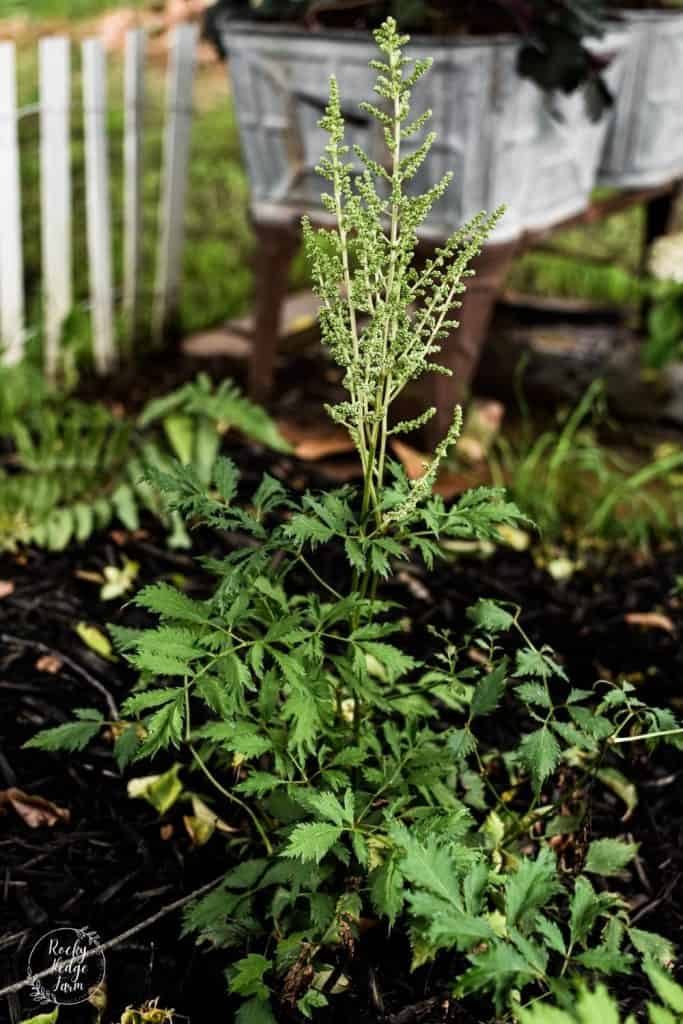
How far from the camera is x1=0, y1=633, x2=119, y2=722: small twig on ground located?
1685 millimetres

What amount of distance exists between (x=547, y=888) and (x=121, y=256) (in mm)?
3650

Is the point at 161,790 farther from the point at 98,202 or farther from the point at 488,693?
the point at 98,202

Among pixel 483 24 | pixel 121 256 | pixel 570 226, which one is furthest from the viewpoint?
pixel 121 256

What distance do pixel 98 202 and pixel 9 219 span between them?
12.6 inches

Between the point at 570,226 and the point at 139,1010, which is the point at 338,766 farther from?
the point at 570,226

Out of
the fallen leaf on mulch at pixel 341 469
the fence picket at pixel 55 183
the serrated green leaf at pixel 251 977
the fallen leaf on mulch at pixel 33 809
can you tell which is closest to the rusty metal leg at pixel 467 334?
the fallen leaf on mulch at pixel 341 469

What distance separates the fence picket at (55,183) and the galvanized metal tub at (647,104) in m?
1.60

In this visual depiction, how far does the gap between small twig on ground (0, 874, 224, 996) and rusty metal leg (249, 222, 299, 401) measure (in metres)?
1.91

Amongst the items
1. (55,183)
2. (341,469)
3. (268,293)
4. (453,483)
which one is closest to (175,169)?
(55,183)

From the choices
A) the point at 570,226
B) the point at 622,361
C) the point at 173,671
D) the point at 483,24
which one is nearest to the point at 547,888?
the point at 173,671

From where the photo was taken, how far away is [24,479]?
2.26 m

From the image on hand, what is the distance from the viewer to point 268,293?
301 centimetres

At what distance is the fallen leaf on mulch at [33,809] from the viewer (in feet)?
4.97

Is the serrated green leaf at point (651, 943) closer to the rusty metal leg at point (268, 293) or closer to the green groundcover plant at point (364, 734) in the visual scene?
the green groundcover plant at point (364, 734)
